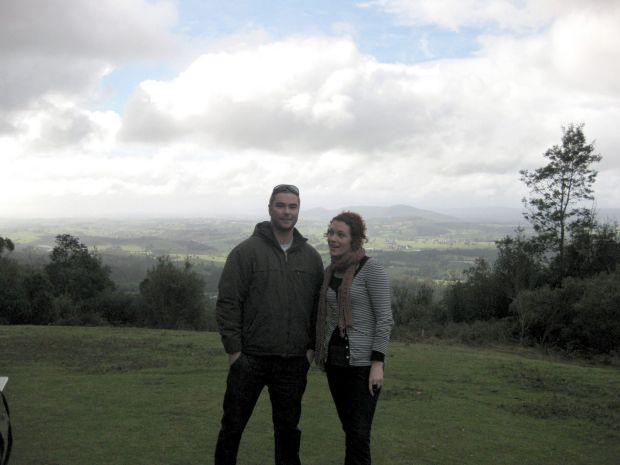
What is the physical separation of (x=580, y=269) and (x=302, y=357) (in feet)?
113

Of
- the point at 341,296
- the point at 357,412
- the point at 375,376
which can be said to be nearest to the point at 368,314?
the point at 341,296

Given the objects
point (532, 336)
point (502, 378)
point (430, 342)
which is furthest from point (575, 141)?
point (502, 378)

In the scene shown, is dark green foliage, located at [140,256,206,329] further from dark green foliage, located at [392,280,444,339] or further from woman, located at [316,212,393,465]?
woman, located at [316,212,393,465]

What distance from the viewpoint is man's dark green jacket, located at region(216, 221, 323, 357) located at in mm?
4297

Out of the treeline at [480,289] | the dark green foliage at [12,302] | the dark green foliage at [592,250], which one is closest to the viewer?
the treeline at [480,289]

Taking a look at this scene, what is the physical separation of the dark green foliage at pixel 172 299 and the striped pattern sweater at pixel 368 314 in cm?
3494

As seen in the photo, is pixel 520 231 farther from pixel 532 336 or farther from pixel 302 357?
pixel 302 357

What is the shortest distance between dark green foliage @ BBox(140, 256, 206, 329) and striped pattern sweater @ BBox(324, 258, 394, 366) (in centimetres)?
3494

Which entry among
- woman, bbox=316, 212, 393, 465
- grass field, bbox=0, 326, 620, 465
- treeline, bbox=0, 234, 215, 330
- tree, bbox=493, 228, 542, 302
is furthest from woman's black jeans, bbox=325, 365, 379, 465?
treeline, bbox=0, 234, 215, 330

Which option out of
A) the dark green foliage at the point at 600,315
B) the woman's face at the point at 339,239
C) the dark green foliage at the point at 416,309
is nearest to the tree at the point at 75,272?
the dark green foliage at the point at 416,309

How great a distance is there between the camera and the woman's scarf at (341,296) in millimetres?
4207

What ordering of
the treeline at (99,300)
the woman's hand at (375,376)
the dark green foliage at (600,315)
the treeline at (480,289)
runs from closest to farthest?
the woman's hand at (375,376), the dark green foliage at (600,315), the treeline at (480,289), the treeline at (99,300)

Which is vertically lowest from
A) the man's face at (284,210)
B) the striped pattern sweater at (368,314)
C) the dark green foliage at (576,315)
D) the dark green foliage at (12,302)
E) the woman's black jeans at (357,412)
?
the dark green foliage at (12,302)

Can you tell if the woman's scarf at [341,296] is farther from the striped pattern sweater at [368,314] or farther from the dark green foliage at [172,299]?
the dark green foliage at [172,299]
